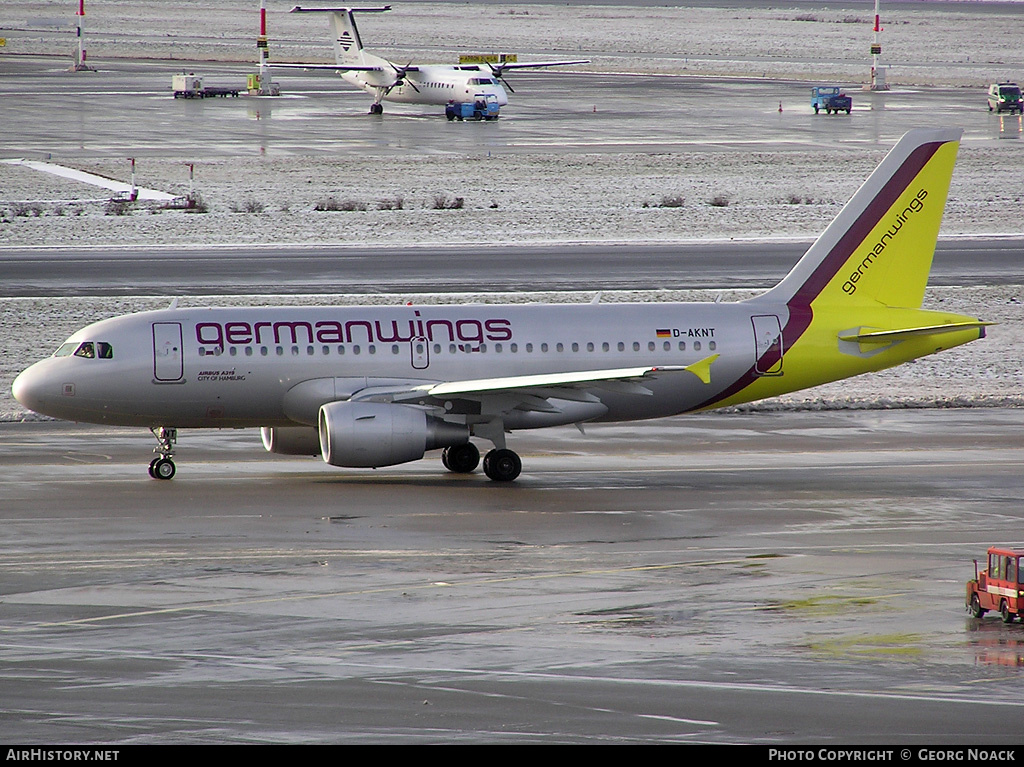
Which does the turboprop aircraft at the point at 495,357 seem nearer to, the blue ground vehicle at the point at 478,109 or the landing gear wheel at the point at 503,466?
the landing gear wheel at the point at 503,466

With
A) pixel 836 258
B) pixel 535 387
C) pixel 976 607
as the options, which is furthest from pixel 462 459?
pixel 976 607

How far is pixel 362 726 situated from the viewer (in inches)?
684

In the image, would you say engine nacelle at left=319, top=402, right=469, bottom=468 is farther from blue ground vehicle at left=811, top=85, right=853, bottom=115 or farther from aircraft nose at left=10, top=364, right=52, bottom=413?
blue ground vehicle at left=811, top=85, right=853, bottom=115

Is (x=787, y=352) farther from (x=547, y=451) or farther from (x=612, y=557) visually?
(x=612, y=557)

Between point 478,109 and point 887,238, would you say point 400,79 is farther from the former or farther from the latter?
point 887,238

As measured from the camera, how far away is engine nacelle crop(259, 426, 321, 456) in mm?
35625

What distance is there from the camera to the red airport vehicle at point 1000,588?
Answer: 22312mm

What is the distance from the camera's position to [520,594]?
24.3 metres

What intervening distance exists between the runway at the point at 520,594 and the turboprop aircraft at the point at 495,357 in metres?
1.43

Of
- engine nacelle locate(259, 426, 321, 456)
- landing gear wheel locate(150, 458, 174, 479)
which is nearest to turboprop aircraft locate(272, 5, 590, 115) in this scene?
engine nacelle locate(259, 426, 321, 456)

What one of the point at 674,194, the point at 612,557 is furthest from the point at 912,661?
the point at 674,194


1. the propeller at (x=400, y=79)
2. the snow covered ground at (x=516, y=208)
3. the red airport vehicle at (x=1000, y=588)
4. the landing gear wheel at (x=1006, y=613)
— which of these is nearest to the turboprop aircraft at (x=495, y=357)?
the red airport vehicle at (x=1000, y=588)

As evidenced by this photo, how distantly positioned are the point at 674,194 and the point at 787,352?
1892 inches
